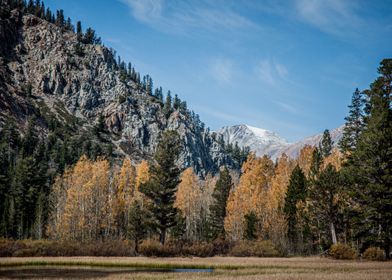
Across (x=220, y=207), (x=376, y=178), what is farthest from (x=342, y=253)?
(x=220, y=207)

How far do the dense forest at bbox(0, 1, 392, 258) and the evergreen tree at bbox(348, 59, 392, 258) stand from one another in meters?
0.10

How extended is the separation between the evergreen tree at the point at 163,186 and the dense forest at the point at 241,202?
5.4 inches

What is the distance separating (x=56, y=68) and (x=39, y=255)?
574ft

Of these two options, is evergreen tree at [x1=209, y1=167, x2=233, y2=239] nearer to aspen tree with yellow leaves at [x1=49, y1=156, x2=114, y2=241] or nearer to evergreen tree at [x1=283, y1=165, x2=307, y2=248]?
evergreen tree at [x1=283, y1=165, x2=307, y2=248]

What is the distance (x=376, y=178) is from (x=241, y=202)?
32.7m

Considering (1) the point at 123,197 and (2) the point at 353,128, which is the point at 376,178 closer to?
(2) the point at 353,128

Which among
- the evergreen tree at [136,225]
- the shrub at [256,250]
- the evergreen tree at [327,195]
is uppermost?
the evergreen tree at [327,195]

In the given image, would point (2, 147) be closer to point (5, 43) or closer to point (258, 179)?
point (258, 179)

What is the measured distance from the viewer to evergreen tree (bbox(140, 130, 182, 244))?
48906mm

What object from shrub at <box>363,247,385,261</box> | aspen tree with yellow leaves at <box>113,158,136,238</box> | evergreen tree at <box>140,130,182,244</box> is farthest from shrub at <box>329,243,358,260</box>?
aspen tree with yellow leaves at <box>113,158,136,238</box>

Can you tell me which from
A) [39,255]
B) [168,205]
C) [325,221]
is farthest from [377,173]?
[39,255]

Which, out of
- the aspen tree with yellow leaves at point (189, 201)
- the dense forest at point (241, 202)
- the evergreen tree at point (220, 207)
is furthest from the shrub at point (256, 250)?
the aspen tree with yellow leaves at point (189, 201)

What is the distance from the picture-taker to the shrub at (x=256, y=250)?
48.5 m

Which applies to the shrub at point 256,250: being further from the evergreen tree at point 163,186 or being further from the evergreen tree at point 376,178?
the evergreen tree at point 376,178
